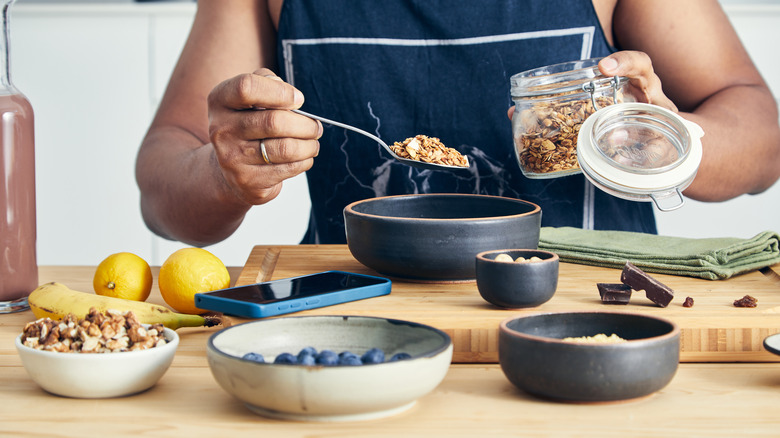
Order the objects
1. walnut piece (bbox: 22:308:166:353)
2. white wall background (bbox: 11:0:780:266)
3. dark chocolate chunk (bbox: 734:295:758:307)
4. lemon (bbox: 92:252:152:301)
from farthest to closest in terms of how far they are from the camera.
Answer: white wall background (bbox: 11:0:780:266), lemon (bbox: 92:252:152:301), dark chocolate chunk (bbox: 734:295:758:307), walnut piece (bbox: 22:308:166:353)

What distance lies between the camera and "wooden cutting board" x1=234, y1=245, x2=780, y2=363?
0.88 metres

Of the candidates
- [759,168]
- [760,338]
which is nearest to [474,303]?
[760,338]

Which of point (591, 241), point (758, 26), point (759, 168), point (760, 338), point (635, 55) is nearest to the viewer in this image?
point (760, 338)

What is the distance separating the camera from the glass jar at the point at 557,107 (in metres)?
1.16

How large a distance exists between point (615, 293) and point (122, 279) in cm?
67

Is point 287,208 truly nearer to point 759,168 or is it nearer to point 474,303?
point 759,168

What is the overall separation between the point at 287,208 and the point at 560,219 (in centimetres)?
150

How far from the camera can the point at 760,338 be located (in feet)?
2.90

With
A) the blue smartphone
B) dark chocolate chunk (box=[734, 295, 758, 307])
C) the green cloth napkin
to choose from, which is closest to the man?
the green cloth napkin

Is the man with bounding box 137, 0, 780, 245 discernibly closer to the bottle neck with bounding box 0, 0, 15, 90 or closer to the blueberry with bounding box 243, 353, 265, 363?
the bottle neck with bounding box 0, 0, 15, 90

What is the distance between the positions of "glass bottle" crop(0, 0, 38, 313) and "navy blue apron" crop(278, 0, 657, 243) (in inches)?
29.3

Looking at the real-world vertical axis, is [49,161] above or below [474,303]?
above

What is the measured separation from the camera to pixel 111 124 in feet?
9.64

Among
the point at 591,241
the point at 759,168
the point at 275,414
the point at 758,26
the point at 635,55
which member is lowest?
the point at 275,414
